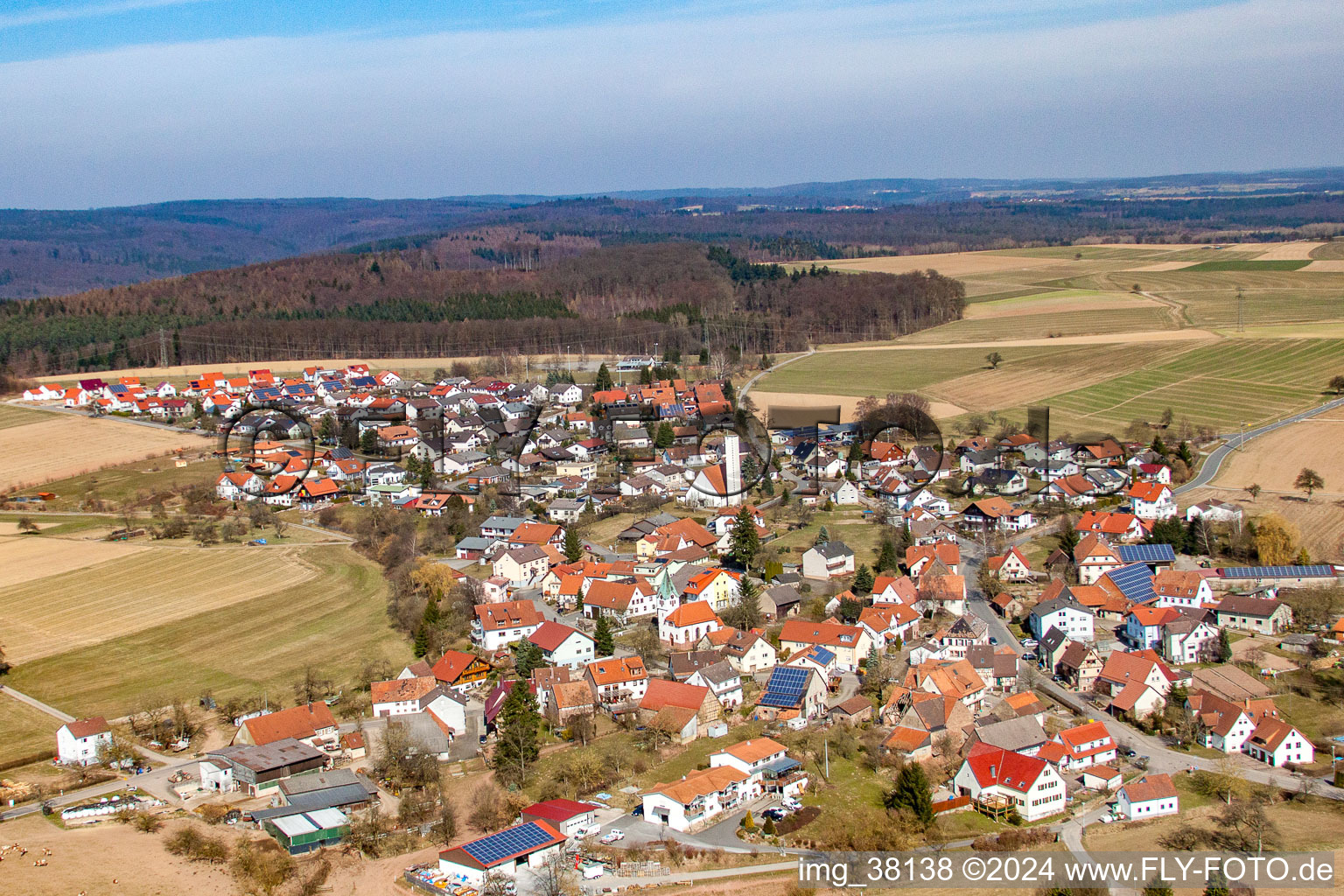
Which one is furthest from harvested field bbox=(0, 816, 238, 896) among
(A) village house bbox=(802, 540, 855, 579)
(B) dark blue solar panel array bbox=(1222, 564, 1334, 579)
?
(B) dark blue solar panel array bbox=(1222, 564, 1334, 579)

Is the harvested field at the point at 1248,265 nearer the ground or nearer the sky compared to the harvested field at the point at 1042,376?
nearer the sky

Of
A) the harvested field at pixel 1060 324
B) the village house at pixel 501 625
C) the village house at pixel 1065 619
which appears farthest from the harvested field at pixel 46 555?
the harvested field at pixel 1060 324

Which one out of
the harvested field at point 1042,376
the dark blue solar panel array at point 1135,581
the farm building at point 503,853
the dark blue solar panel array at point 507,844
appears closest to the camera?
the farm building at point 503,853

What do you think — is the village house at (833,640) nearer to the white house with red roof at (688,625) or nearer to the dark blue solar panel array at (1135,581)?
the white house with red roof at (688,625)

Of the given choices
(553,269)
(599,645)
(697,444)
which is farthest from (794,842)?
(553,269)

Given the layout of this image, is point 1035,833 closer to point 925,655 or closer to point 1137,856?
point 1137,856

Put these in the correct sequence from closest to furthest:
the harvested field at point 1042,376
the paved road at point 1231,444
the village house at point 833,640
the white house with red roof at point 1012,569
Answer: the village house at point 833,640 → the white house with red roof at point 1012,569 → the paved road at point 1231,444 → the harvested field at point 1042,376
